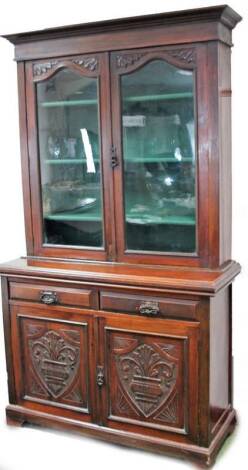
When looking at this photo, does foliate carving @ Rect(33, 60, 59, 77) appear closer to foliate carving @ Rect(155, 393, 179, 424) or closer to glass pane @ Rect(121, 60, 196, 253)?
glass pane @ Rect(121, 60, 196, 253)

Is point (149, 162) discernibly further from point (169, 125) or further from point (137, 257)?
point (137, 257)

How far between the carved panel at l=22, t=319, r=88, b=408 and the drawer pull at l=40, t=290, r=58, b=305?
104mm

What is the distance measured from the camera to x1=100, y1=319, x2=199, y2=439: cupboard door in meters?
2.42

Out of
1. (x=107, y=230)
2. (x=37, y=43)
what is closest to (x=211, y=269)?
(x=107, y=230)

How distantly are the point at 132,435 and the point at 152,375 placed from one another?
32cm

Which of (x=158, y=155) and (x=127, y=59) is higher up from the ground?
(x=127, y=59)

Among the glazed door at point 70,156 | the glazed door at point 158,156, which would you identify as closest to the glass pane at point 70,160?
the glazed door at point 70,156

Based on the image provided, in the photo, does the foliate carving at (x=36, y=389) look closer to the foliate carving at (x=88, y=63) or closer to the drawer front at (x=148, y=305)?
the drawer front at (x=148, y=305)

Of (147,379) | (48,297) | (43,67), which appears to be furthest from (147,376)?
(43,67)

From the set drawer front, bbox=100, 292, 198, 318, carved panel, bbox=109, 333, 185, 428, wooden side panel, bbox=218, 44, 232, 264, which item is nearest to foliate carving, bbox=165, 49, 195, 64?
wooden side panel, bbox=218, 44, 232, 264

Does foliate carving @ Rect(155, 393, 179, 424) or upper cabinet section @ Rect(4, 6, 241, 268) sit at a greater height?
upper cabinet section @ Rect(4, 6, 241, 268)

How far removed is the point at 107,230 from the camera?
8.77 feet

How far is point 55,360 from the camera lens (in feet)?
9.04

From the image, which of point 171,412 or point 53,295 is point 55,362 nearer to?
point 53,295
